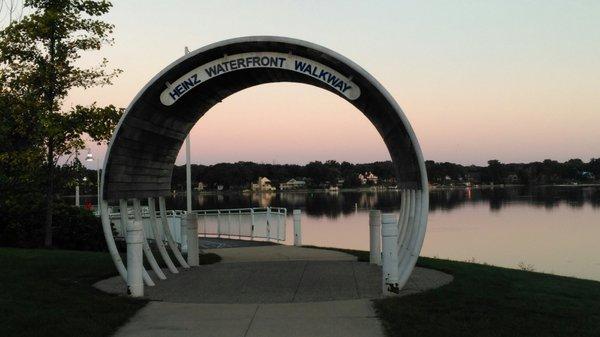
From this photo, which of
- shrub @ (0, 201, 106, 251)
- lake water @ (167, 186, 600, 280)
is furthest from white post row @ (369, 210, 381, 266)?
lake water @ (167, 186, 600, 280)

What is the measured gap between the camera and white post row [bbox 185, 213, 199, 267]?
14.3 metres

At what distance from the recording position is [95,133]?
17672 millimetres

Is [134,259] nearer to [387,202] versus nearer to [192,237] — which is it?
[192,237]

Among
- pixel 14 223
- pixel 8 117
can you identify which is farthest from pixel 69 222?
pixel 8 117

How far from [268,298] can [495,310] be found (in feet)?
12.0

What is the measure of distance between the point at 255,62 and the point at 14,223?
1267 centimetres

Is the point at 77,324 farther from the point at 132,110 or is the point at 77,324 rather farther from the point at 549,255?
the point at 549,255

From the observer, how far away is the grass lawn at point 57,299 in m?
7.62

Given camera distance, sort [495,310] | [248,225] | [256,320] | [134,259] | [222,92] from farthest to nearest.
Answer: [248,225] → [222,92] → [134,259] → [495,310] → [256,320]

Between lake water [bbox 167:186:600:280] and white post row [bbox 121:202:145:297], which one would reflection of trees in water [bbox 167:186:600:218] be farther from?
white post row [bbox 121:202:145:297]

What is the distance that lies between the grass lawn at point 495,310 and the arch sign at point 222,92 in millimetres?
1060

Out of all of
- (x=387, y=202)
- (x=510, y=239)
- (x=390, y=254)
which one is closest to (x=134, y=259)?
(x=390, y=254)

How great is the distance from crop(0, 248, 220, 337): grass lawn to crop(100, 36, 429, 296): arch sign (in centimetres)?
105

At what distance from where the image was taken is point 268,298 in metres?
9.98
